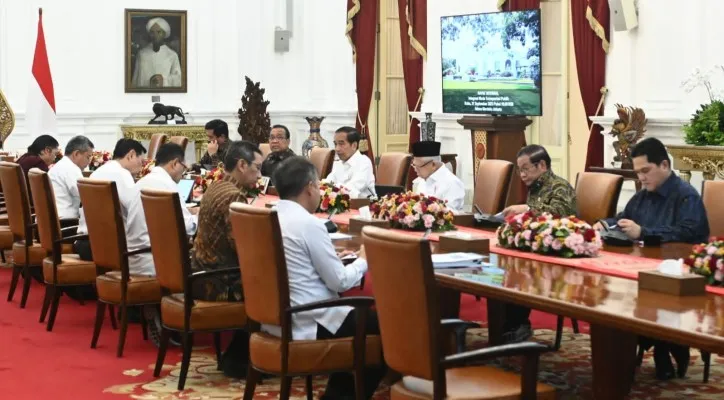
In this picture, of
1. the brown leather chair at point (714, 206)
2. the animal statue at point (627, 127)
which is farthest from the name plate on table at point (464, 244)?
the animal statue at point (627, 127)

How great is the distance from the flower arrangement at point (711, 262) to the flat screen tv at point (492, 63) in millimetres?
6864

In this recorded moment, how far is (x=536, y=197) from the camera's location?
6484 millimetres

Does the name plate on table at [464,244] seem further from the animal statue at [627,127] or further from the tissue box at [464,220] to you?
the animal statue at [627,127]

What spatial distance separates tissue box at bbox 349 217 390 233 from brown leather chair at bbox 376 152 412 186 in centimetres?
266

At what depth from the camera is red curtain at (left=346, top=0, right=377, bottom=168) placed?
1521 cm

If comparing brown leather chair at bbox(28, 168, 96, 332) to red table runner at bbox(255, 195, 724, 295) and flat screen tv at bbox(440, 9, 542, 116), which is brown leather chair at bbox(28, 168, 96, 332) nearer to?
red table runner at bbox(255, 195, 724, 295)

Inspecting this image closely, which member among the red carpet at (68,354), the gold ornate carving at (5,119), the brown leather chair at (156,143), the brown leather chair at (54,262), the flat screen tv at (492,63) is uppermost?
the flat screen tv at (492,63)

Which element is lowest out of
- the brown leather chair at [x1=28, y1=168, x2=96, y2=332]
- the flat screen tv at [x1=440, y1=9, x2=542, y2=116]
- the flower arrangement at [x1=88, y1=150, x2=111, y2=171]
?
the brown leather chair at [x1=28, y1=168, x2=96, y2=332]

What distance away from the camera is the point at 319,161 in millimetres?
9727

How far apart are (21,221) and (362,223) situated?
9.17 feet

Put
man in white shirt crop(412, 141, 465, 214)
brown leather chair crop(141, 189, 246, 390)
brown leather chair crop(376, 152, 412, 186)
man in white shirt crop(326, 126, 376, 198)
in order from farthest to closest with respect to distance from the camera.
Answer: man in white shirt crop(326, 126, 376, 198) < brown leather chair crop(376, 152, 412, 186) < man in white shirt crop(412, 141, 465, 214) < brown leather chair crop(141, 189, 246, 390)

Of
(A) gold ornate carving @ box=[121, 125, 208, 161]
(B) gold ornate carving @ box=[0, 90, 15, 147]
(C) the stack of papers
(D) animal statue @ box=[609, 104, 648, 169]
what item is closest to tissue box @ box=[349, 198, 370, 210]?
(C) the stack of papers

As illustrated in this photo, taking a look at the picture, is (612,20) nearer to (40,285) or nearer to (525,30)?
(525,30)

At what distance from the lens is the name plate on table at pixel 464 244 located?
522cm
